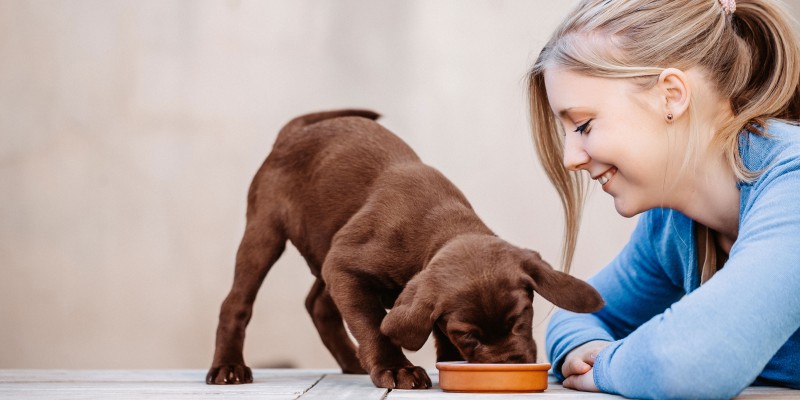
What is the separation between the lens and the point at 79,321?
154 inches

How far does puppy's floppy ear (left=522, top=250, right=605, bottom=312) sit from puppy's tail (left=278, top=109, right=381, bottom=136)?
86 centimetres

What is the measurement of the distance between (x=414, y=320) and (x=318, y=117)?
96 centimetres

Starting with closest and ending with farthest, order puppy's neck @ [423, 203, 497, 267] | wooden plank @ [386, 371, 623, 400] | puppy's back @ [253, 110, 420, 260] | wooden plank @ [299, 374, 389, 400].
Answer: wooden plank @ [386, 371, 623, 400]
wooden plank @ [299, 374, 389, 400]
puppy's neck @ [423, 203, 497, 267]
puppy's back @ [253, 110, 420, 260]

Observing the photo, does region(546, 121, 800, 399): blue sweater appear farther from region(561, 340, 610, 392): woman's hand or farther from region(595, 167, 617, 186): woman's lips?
region(595, 167, 617, 186): woman's lips

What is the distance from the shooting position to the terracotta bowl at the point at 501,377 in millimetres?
1650

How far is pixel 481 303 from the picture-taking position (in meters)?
1.83

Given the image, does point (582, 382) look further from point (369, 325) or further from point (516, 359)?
point (369, 325)

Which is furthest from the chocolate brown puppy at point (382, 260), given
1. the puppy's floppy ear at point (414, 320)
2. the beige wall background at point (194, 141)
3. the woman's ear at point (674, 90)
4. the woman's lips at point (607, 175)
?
the beige wall background at point (194, 141)

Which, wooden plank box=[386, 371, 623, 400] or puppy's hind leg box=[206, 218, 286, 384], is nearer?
wooden plank box=[386, 371, 623, 400]

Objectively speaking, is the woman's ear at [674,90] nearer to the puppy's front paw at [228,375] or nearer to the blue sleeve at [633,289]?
the blue sleeve at [633,289]

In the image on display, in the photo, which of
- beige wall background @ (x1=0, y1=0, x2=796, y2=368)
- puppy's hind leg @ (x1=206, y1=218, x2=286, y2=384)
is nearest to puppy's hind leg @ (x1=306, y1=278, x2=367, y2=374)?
puppy's hind leg @ (x1=206, y1=218, x2=286, y2=384)

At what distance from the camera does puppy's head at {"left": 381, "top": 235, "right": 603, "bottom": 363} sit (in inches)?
71.8

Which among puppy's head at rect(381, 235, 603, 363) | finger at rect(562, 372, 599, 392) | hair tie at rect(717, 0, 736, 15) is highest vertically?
hair tie at rect(717, 0, 736, 15)

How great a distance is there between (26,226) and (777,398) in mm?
3237
